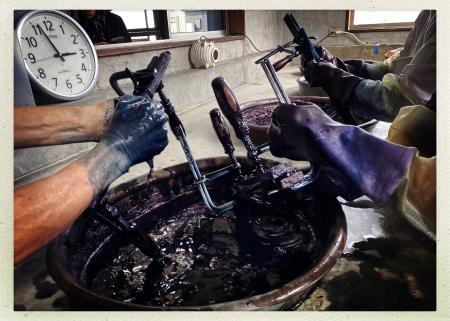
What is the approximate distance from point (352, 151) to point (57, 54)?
4.20 ft

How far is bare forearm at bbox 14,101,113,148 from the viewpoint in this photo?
2.81 ft

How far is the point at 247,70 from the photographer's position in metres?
3.85

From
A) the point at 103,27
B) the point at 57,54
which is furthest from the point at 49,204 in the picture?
the point at 103,27

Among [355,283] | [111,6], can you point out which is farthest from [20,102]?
[355,283]

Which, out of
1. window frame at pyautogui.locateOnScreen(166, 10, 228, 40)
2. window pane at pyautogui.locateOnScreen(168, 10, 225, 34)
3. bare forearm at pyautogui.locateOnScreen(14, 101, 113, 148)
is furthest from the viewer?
window frame at pyautogui.locateOnScreen(166, 10, 228, 40)

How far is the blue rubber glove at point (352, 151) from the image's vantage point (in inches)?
36.2

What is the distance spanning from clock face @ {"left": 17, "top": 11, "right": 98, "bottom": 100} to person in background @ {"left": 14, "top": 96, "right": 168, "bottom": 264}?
49 centimetres

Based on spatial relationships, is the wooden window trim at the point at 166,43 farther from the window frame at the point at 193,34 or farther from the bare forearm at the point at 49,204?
the bare forearm at the point at 49,204

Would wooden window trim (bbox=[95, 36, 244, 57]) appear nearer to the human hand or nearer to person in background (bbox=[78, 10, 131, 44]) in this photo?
person in background (bbox=[78, 10, 131, 44])

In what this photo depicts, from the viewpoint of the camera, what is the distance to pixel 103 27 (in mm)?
1981

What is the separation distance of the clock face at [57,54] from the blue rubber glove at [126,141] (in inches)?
25.6

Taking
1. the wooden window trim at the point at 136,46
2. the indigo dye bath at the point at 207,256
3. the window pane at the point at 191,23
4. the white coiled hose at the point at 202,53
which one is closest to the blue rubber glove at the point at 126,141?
the indigo dye bath at the point at 207,256

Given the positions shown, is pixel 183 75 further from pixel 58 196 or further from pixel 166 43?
pixel 58 196

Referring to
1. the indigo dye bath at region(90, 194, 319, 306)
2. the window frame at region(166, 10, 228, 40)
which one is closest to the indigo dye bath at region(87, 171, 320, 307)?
the indigo dye bath at region(90, 194, 319, 306)
